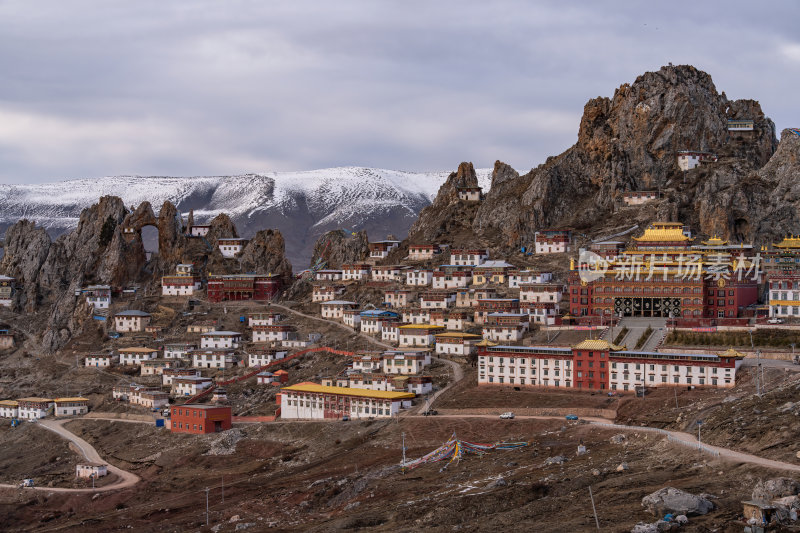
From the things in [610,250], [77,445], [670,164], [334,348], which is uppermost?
[670,164]

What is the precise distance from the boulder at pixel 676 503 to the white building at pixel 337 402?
169 feet

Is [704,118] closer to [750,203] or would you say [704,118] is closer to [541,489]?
[750,203]

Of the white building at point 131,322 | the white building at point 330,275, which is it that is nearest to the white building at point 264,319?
the white building at point 131,322

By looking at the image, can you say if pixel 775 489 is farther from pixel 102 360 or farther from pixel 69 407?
pixel 102 360

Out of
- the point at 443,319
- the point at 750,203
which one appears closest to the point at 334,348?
the point at 443,319

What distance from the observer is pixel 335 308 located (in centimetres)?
15738

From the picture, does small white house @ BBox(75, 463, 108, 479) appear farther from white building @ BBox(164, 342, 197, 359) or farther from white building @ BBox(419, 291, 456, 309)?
white building @ BBox(419, 291, 456, 309)

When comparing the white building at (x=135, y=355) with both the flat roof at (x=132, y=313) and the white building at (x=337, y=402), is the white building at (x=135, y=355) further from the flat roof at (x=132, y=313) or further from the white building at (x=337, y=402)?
the white building at (x=337, y=402)

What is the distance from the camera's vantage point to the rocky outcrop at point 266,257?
613 ft

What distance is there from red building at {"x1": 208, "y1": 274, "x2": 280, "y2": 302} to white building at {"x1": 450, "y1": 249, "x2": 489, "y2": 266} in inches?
1323

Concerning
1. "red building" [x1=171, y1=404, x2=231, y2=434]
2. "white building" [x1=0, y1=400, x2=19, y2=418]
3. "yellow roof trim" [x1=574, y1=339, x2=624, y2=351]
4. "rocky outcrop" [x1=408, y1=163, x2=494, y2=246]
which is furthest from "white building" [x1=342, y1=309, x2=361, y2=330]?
"white building" [x1=0, y1=400, x2=19, y2=418]

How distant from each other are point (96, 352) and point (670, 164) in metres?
96.6

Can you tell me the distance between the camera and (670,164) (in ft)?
563

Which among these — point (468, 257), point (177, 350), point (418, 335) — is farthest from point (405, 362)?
point (177, 350)
